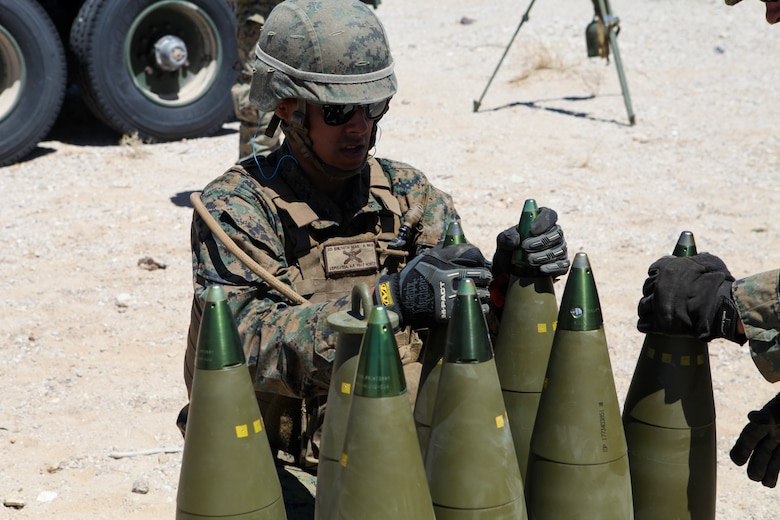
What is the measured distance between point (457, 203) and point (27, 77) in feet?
13.3

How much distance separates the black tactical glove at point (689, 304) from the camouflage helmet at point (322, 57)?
951 mm

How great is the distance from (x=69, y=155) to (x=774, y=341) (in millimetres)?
7841

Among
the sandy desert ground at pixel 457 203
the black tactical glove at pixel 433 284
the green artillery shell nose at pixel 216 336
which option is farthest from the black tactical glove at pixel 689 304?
the sandy desert ground at pixel 457 203

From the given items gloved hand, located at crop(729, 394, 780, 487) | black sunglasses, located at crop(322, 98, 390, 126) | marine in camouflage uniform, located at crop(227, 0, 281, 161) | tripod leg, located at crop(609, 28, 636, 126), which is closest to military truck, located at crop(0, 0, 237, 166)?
marine in camouflage uniform, located at crop(227, 0, 281, 161)

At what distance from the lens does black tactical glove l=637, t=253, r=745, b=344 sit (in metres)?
2.55

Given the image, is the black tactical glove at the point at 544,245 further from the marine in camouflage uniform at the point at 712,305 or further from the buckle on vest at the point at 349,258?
the buckle on vest at the point at 349,258

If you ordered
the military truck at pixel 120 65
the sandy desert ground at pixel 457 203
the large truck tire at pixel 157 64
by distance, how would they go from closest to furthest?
the sandy desert ground at pixel 457 203
the military truck at pixel 120 65
the large truck tire at pixel 157 64

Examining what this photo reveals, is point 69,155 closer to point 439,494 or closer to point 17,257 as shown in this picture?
point 17,257

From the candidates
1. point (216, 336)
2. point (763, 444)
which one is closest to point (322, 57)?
point (216, 336)

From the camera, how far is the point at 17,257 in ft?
22.4

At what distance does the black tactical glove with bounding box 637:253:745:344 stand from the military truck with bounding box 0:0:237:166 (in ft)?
23.6

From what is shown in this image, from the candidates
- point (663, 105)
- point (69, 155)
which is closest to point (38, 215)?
point (69, 155)

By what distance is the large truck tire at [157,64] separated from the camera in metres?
8.80

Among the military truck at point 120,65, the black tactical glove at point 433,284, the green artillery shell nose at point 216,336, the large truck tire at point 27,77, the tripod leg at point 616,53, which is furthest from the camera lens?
the tripod leg at point 616,53
